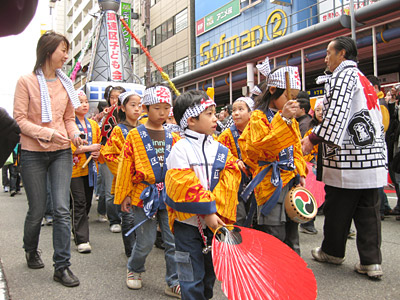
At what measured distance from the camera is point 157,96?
10.2ft

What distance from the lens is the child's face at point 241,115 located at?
4.33 meters

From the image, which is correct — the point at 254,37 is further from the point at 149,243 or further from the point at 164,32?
the point at 149,243

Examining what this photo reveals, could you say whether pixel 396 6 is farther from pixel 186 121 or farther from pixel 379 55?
pixel 186 121

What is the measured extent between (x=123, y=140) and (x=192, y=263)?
189 centimetres

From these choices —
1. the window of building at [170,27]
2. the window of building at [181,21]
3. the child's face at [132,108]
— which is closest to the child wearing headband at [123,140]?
the child's face at [132,108]

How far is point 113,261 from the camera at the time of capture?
3.81 meters

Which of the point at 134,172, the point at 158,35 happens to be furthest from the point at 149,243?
the point at 158,35

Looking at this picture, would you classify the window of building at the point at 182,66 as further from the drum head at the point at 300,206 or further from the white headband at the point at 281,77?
the drum head at the point at 300,206

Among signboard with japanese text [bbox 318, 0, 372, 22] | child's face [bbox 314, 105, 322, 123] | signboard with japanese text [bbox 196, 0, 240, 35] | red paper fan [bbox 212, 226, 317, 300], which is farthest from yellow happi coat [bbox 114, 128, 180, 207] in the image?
signboard with japanese text [bbox 196, 0, 240, 35]

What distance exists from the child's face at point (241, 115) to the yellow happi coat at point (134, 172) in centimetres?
157

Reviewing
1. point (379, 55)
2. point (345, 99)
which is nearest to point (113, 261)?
point (345, 99)

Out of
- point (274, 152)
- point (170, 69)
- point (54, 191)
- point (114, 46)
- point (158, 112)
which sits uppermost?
point (170, 69)

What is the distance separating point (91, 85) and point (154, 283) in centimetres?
→ 874

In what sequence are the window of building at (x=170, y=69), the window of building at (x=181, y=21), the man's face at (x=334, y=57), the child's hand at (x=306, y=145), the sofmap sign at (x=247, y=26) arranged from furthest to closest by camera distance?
the window of building at (x=170, y=69) → the window of building at (x=181, y=21) → the sofmap sign at (x=247, y=26) → the man's face at (x=334, y=57) → the child's hand at (x=306, y=145)
